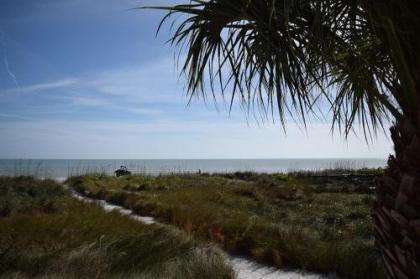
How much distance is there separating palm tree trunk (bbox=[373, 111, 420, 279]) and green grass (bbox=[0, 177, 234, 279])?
2.82 meters

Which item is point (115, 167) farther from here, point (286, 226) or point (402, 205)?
point (402, 205)

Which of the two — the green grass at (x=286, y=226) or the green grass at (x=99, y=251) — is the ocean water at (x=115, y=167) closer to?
the green grass at (x=286, y=226)

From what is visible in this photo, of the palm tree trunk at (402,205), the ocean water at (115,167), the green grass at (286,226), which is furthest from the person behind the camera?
the ocean water at (115,167)

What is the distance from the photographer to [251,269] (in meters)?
6.51

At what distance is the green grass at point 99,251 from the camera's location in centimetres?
554

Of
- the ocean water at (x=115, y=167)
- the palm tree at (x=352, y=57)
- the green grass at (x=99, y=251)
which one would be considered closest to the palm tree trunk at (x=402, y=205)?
the palm tree at (x=352, y=57)

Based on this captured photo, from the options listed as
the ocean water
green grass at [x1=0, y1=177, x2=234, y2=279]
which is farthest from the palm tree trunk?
the ocean water

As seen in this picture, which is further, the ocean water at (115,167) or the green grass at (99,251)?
the ocean water at (115,167)

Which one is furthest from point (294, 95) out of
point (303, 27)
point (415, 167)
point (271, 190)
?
point (271, 190)

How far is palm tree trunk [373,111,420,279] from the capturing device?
2852mm

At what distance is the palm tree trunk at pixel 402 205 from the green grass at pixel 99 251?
111 inches

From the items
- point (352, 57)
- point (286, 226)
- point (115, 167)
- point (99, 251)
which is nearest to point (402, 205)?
point (352, 57)

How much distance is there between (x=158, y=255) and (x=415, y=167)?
437 cm

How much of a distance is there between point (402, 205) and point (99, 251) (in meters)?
4.30
